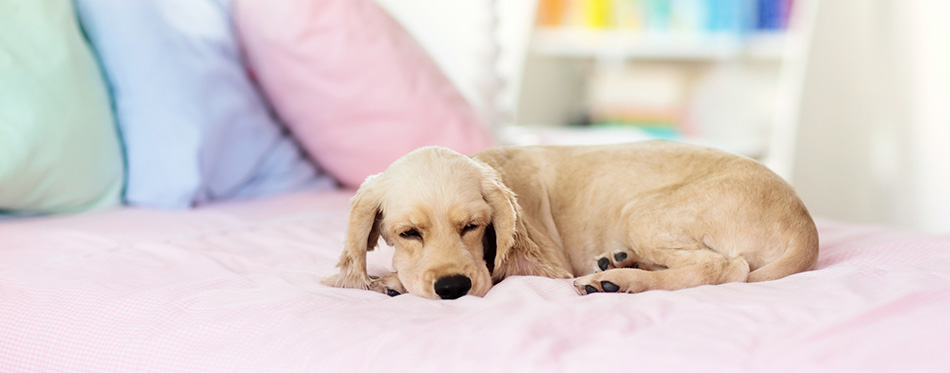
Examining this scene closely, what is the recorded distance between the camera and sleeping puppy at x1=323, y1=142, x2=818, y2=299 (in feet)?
5.14

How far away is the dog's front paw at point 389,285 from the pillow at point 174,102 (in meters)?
1.04

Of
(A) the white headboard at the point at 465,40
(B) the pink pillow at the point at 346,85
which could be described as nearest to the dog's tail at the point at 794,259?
(B) the pink pillow at the point at 346,85

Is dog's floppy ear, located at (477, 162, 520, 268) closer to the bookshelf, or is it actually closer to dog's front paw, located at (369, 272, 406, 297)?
dog's front paw, located at (369, 272, 406, 297)

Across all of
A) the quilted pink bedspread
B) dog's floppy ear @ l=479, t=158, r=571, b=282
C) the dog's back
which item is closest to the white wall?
the quilted pink bedspread

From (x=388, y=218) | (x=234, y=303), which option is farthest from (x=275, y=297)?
(x=388, y=218)

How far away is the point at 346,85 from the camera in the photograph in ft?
9.08

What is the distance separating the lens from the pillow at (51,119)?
2074 millimetres

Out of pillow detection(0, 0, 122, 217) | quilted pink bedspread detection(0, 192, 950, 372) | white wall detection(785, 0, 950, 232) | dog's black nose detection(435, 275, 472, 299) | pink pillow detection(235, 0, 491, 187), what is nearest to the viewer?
quilted pink bedspread detection(0, 192, 950, 372)

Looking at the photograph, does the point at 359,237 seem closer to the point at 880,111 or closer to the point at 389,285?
the point at 389,285

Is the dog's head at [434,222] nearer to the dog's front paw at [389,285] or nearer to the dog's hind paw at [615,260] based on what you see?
the dog's front paw at [389,285]

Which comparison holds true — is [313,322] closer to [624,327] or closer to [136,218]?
[624,327]

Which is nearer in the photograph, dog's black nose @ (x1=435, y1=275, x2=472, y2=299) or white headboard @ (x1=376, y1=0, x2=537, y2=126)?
dog's black nose @ (x1=435, y1=275, x2=472, y2=299)

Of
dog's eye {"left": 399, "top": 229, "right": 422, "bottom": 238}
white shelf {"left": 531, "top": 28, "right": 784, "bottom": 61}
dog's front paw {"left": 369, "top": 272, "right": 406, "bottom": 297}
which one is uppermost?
white shelf {"left": 531, "top": 28, "right": 784, "bottom": 61}

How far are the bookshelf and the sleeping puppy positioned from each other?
7.36 ft
